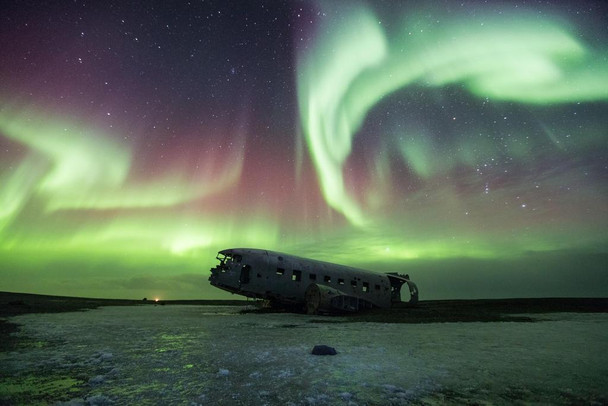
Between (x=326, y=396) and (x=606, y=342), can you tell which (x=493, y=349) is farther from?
(x=326, y=396)

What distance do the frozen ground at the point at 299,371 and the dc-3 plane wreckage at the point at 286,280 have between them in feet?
40.1

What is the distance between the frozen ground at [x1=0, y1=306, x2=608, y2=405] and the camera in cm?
548

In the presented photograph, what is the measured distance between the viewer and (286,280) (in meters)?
25.4

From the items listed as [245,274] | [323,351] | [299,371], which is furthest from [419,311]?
[299,371]

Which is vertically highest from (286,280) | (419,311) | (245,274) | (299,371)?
(245,274)

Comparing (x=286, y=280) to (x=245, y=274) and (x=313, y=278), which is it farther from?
(x=245, y=274)

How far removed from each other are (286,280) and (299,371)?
728 inches

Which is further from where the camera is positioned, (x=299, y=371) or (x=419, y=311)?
(x=419, y=311)

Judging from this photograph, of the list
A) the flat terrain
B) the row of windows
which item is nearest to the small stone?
the flat terrain

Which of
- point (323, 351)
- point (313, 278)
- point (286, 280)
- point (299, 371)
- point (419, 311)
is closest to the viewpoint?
point (299, 371)

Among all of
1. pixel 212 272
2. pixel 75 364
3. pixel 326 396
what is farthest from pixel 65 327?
pixel 326 396

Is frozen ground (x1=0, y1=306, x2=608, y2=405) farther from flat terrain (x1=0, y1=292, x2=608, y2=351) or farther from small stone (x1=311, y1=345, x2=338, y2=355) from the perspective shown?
flat terrain (x1=0, y1=292, x2=608, y2=351)

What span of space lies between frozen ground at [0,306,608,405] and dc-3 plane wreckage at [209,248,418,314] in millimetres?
12216

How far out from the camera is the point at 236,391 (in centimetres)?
574
